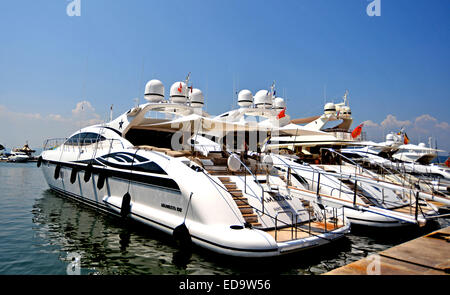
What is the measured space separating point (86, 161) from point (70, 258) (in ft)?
21.8

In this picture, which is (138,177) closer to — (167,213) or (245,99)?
(167,213)

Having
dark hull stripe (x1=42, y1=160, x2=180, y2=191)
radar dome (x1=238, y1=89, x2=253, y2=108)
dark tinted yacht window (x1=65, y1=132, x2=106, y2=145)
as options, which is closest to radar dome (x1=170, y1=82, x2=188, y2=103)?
dark tinted yacht window (x1=65, y1=132, x2=106, y2=145)

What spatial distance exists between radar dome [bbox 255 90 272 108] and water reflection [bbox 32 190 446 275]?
2019cm

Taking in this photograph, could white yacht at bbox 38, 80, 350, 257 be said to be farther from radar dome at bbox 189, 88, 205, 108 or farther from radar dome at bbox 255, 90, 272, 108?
radar dome at bbox 255, 90, 272, 108

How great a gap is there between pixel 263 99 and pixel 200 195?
23104 millimetres

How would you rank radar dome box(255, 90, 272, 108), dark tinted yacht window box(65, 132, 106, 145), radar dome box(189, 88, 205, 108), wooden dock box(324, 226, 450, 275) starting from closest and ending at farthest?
wooden dock box(324, 226, 450, 275) → dark tinted yacht window box(65, 132, 106, 145) → radar dome box(189, 88, 205, 108) → radar dome box(255, 90, 272, 108)

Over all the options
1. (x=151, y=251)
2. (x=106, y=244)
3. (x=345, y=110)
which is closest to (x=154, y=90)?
(x=106, y=244)

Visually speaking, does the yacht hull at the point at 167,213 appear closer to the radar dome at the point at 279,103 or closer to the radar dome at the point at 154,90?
the radar dome at the point at 154,90

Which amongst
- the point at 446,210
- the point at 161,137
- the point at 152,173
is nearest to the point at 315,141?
the point at 446,210

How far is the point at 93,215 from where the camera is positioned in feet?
39.5

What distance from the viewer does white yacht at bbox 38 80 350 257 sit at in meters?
7.03

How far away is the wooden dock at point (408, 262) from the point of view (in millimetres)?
4602
